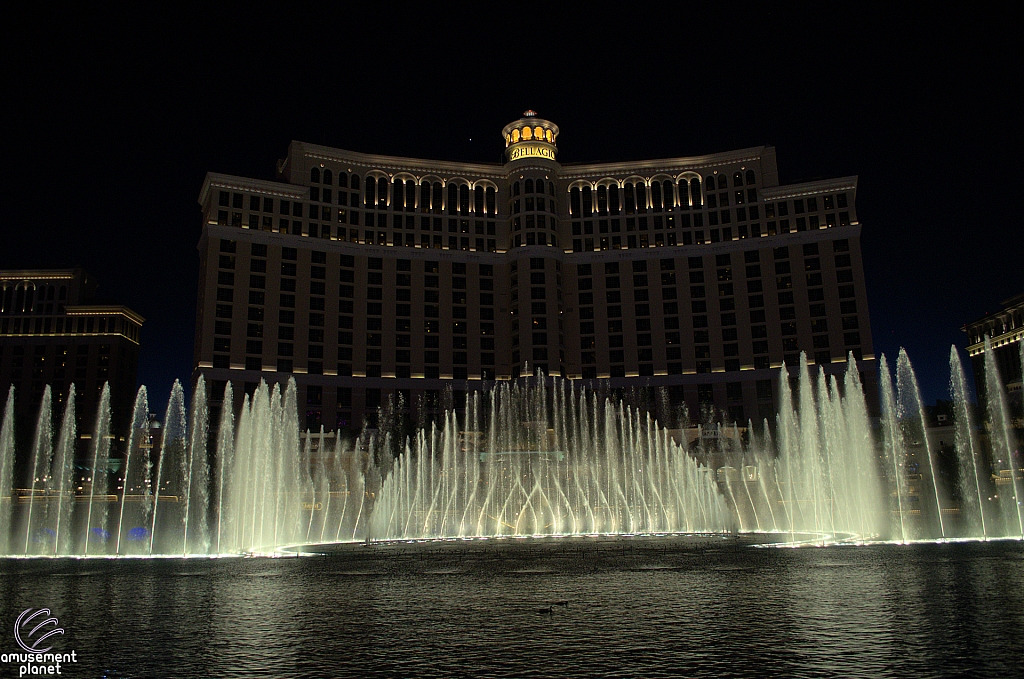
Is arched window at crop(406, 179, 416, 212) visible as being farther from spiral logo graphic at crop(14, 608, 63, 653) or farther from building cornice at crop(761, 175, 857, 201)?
spiral logo graphic at crop(14, 608, 63, 653)

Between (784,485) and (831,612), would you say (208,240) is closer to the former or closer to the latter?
(784,485)

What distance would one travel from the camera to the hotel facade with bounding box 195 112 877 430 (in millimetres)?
95250

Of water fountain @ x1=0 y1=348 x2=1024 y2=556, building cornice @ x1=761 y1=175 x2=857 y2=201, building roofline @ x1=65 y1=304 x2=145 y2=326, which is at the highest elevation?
building cornice @ x1=761 y1=175 x2=857 y2=201

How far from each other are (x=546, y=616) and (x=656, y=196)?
9619 centimetres

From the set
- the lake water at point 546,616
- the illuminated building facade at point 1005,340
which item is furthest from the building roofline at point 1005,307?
the lake water at point 546,616

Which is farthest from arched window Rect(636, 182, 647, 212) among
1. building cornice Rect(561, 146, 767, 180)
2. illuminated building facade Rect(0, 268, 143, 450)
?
illuminated building facade Rect(0, 268, 143, 450)

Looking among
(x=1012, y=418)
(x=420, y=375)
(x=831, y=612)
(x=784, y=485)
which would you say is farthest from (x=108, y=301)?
(x=831, y=612)

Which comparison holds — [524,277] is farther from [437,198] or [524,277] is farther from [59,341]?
[59,341]

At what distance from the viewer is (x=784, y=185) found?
100188mm

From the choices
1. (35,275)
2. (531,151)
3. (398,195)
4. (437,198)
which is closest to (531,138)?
(531,151)

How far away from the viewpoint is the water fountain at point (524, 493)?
3919 centimetres

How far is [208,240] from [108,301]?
166 feet

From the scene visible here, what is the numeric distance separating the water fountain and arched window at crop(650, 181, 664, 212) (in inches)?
1805

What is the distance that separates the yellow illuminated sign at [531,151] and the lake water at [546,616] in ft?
279
